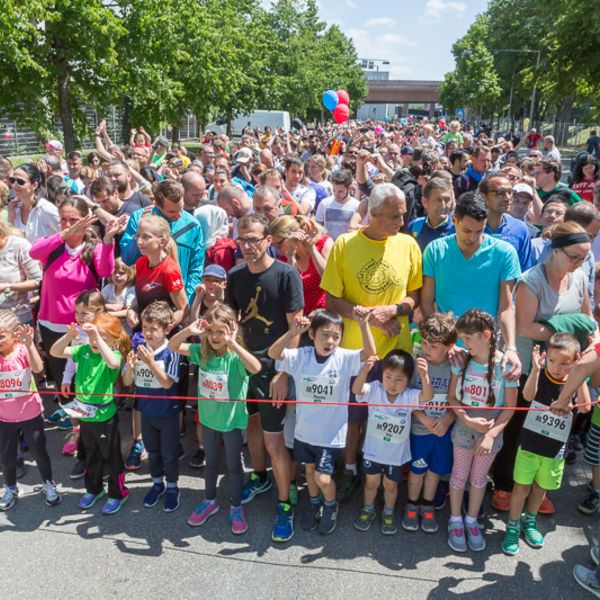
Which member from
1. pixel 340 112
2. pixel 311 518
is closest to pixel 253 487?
pixel 311 518

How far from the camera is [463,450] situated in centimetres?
368

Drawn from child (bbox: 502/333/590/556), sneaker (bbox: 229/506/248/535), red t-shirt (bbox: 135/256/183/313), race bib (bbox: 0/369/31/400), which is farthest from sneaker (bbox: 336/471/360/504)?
race bib (bbox: 0/369/31/400)

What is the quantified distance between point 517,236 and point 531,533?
2337 mm

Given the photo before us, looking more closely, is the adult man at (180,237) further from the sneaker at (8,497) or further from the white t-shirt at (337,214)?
the white t-shirt at (337,214)

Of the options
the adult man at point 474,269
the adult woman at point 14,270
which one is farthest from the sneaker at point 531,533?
the adult woman at point 14,270

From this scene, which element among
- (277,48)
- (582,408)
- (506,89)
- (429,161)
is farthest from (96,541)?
(506,89)

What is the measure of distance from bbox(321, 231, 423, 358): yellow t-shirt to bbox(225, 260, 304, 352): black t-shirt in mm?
271

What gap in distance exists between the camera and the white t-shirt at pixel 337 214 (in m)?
6.51

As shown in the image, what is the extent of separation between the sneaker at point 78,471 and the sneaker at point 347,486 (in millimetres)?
2025

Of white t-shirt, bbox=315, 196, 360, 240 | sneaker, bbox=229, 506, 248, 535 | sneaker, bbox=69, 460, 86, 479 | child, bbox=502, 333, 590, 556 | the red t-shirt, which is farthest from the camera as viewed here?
white t-shirt, bbox=315, 196, 360, 240

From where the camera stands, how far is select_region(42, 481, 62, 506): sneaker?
407cm

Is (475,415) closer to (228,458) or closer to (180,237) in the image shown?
(228,458)

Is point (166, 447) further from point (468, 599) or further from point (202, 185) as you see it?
point (202, 185)

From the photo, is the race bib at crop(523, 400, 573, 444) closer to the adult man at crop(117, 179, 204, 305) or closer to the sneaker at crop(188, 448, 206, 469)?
the sneaker at crop(188, 448, 206, 469)
